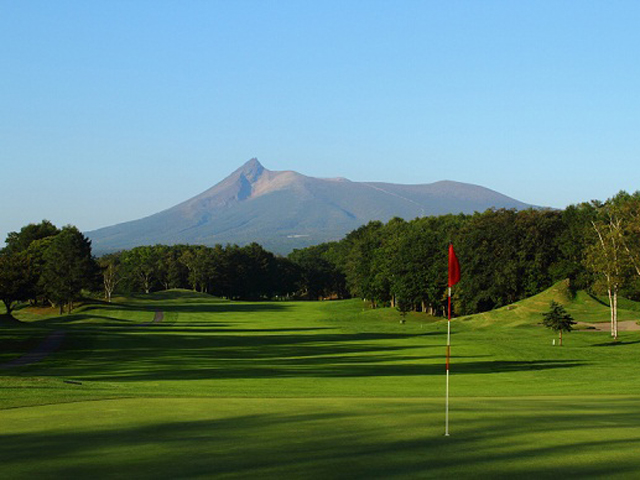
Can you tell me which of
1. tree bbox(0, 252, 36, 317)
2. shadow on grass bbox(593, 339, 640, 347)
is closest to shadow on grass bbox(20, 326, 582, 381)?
shadow on grass bbox(593, 339, 640, 347)

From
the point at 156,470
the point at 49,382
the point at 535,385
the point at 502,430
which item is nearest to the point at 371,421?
the point at 502,430

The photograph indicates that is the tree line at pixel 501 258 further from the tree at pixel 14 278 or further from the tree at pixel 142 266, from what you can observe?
the tree at pixel 142 266

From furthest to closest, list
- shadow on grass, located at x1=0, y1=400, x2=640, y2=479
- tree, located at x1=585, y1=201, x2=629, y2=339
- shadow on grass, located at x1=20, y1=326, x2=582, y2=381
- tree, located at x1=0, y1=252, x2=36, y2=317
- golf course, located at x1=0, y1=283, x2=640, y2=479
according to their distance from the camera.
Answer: tree, located at x1=0, y1=252, x2=36, y2=317
tree, located at x1=585, y1=201, x2=629, y2=339
shadow on grass, located at x1=20, y1=326, x2=582, y2=381
golf course, located at x1=0, y1=283, x2=640, y2=479
shadow on grass, located at x1=0, y1=400, x2=640, y2=479

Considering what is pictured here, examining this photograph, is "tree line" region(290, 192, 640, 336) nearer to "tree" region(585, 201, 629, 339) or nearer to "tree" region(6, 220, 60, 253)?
"tree" region(585, 201, 629, 339)

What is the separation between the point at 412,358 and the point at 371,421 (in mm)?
33934

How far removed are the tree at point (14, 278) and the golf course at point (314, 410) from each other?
39910 mm

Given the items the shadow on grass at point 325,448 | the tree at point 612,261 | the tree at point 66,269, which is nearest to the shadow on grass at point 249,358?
the tree at point 612,261

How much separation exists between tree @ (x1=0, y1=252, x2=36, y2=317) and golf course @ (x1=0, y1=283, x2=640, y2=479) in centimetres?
3991

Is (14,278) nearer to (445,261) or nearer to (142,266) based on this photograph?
(445,261)

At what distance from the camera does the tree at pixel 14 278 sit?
94.6 meters

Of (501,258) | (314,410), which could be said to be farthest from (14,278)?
(314,410)

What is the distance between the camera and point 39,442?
1309cm

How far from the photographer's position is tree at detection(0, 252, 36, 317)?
Answer: 310ft

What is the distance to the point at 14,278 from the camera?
95938mm
